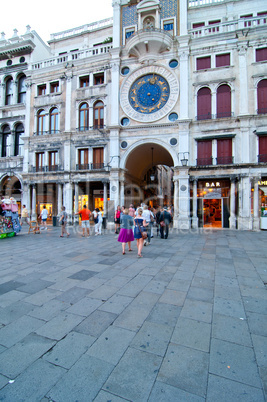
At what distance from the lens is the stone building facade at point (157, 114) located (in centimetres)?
1611

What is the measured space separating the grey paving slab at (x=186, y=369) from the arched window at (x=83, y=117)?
20.5 meters

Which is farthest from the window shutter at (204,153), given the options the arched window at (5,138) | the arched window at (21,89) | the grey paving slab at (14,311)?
the arched window at (5,138)

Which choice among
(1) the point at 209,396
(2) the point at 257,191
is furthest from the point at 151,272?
(2) the point at 257,191

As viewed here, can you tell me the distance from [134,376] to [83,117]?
21.5 meters

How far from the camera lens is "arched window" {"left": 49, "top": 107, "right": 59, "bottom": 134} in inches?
831

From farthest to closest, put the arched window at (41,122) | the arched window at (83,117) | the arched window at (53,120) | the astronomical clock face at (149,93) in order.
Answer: the arched window at (41,122), the arched window at (53,120), the arched window at (83,117), the astronomical clock face at (149,93)

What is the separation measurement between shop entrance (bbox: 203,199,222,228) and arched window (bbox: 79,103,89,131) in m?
13.8

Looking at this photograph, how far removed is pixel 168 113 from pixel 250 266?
1476 centimetres

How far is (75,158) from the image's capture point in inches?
790

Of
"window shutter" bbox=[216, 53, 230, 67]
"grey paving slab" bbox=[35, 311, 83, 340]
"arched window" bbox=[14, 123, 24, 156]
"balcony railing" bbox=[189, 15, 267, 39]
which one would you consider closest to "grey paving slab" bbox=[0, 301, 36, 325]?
"grey paving slab" bbox=[35, 311, 83, 340]

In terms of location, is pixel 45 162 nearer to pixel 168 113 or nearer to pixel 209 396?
pixel 168 113

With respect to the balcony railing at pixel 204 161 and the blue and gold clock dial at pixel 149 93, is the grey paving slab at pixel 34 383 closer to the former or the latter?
the balcony railing at pixel 204 161

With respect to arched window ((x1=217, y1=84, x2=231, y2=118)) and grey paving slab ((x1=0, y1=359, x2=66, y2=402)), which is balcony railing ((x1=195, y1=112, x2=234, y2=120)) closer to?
arched window ((x1=217, y1=84, x2=231, y2=118))

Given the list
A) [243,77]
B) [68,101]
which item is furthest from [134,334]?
[68,101]
